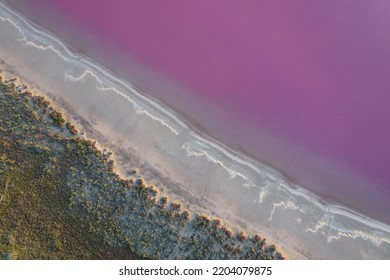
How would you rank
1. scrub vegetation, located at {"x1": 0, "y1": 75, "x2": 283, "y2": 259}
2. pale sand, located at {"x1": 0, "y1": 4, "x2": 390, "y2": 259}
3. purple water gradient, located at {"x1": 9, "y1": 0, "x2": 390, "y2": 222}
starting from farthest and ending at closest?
purple water gradient, located at {"x1": 9, "y1": 0, "x2": 390, "y2": 222} < pale sand, located at {"x1": 0, "y1": 4, "x2": 390, "y2": 259} < scrub vegetation, located at {"x1": 0, "y1": 75, "x2": 283, "y2": 259}

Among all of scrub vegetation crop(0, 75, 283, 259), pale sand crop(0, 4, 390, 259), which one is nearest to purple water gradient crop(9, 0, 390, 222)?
pale sand crop(0, 4, 390, 259)

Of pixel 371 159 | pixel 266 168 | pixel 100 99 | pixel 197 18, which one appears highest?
pixel 197 18

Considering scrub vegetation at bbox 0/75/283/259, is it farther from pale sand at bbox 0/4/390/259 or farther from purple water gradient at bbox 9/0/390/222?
purple water gradient at bbox 9/0/390/222

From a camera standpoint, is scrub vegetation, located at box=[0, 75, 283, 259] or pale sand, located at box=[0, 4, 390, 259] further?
pale sand, located at box=[0, 4, 390, 259]

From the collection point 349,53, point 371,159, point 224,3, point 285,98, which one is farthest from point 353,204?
point 224,3

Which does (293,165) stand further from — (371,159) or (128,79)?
(128,79)

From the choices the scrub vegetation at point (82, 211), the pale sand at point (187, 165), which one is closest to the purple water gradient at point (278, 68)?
the pale sand at point (187, 165)

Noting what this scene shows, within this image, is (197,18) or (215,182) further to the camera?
(197,18)
